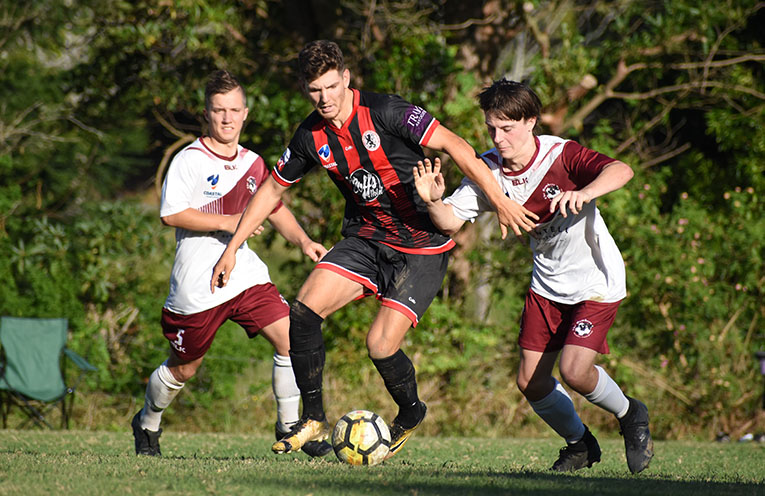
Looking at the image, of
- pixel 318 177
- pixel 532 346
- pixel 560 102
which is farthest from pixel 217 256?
pixel 560 102

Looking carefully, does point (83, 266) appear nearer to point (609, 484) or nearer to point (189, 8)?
point (189, 8)

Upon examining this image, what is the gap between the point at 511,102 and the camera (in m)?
4.48

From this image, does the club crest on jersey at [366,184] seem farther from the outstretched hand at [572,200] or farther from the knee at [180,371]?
the knee at [180,371]

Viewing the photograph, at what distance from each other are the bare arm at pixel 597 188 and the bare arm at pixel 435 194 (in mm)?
605

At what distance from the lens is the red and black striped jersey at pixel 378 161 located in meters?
4.61

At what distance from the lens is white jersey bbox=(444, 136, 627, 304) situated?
4.61 metres

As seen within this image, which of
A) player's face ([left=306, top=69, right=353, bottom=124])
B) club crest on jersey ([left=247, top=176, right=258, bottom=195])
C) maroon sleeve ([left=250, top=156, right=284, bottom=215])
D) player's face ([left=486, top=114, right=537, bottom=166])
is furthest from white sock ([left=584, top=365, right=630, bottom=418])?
club crest on jersey ([left=247, top=176, right=258, bottom=195])

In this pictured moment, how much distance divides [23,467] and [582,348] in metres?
2.89

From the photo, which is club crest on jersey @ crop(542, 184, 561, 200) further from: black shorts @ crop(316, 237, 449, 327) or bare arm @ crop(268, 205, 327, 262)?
bare arm @ crop(268, 205, 327, 262)

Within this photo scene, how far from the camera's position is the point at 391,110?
4.61m

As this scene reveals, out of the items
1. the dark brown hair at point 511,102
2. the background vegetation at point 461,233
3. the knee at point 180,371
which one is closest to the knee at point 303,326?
the knee at point 180,371

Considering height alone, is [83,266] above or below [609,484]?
below

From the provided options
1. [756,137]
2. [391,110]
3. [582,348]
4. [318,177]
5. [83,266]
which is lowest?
[83,266]

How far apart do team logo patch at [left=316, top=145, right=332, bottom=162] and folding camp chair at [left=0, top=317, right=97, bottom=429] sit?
4.66 metres
